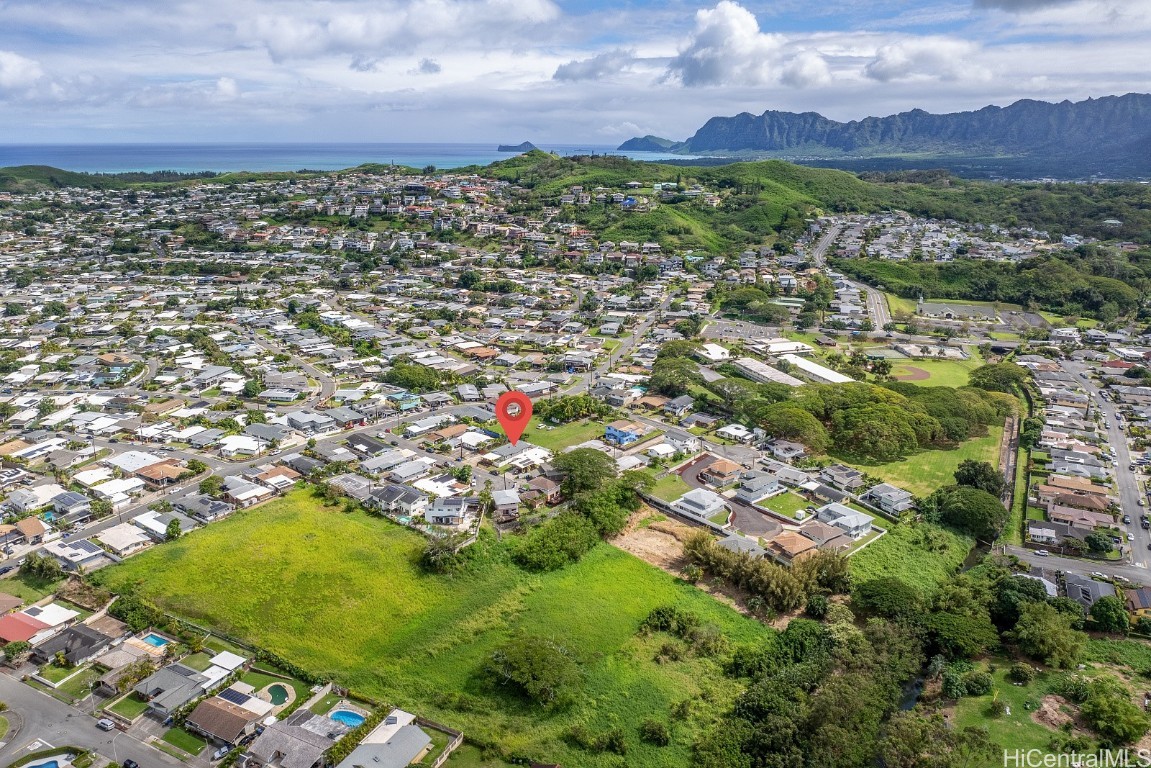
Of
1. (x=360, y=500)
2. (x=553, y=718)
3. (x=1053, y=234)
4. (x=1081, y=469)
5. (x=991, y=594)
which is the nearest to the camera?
(x=553, y=718)

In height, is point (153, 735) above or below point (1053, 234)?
below

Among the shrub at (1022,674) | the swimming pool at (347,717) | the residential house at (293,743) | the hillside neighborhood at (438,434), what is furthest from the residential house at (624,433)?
the residential house at (293,743)

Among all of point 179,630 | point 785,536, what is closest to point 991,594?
point 785,536

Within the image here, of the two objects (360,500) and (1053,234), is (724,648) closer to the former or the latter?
(360,500)

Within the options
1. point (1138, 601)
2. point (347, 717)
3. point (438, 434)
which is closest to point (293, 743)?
point (347, 717)

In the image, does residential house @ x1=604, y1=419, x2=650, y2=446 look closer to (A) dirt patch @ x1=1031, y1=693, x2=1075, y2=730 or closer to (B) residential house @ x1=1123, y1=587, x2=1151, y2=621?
(A) dirt patch @ x1=1031, y1=693, x2=1075, y2=730

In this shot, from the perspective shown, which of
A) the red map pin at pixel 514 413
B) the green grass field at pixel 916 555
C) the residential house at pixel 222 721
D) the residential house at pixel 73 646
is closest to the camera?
the residential house at pixel 222 721

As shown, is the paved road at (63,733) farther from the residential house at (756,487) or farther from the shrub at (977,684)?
the residential house at (756,487)
